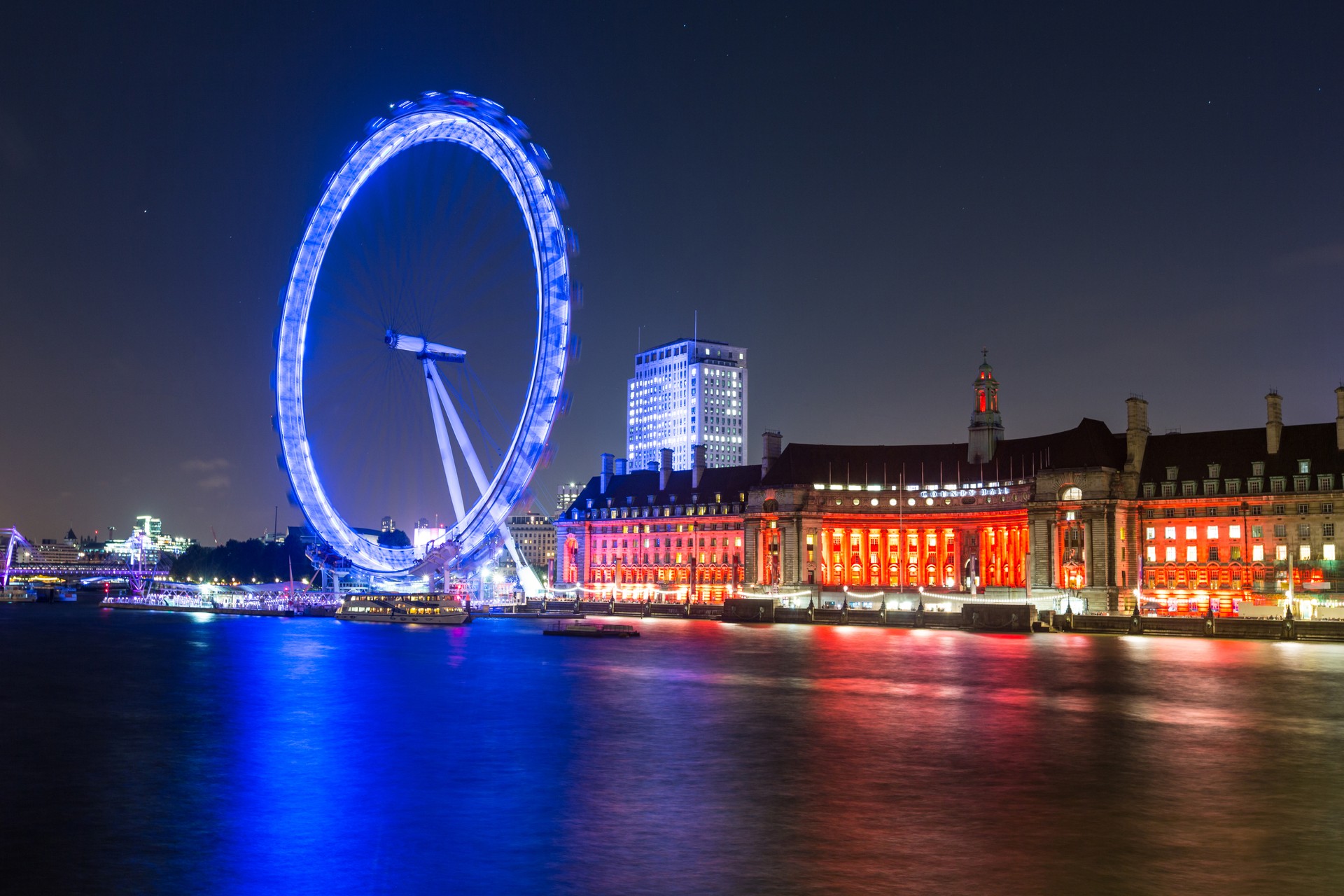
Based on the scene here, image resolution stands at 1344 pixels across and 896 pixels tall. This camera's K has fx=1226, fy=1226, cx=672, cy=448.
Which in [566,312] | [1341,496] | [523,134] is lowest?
[1341,496]

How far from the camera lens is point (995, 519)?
140m

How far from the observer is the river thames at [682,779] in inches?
887

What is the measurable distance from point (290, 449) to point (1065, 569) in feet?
250

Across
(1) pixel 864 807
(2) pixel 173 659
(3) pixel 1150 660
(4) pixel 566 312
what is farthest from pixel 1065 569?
(1) pixel 864 807

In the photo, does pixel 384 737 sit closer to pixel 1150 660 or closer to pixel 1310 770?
pixel 1310 770

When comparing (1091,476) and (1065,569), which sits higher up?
(1091,476)

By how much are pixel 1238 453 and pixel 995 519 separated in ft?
93.4

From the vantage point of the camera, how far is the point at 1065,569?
12481 centimetres

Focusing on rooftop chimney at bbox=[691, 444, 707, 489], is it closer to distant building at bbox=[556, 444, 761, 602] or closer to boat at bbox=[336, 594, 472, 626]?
distant building at bbox=[556, 444, 761, 602]

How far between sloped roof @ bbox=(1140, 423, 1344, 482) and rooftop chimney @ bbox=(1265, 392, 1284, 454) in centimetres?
60

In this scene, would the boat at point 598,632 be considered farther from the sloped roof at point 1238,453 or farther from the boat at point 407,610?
the sloped roof at point 1238,453

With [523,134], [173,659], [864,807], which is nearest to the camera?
[864,807]

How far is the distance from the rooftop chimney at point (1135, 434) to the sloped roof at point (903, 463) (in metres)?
8.70

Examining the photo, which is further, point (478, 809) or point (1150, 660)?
point (1150, 660)
